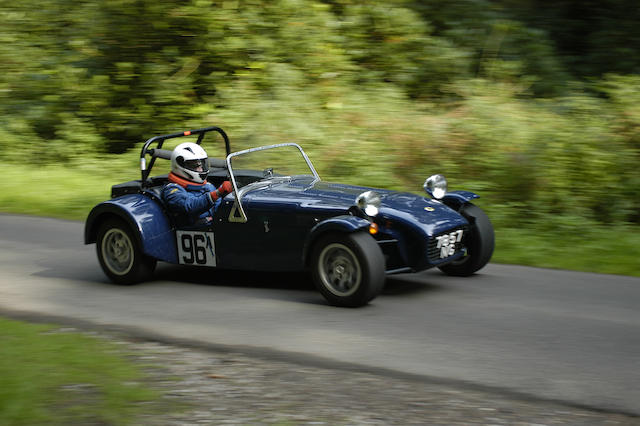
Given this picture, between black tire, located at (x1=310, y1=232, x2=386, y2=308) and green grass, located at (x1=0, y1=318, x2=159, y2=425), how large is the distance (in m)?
1.82

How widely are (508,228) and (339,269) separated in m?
4.22

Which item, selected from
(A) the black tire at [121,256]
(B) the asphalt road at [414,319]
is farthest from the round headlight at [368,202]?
(A) the black tire at [121,256]

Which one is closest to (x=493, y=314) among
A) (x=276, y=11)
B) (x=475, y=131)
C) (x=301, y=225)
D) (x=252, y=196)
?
(x=301, y=225)

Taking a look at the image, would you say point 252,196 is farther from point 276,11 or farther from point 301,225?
point 276,11

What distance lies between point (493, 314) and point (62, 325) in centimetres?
346

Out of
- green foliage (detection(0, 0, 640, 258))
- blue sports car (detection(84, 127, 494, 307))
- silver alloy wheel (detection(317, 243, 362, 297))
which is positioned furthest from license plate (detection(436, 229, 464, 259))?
green foliage (detection(0, 0, 640, 258))

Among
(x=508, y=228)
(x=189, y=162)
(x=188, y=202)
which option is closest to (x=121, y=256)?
(x=188, y=202)

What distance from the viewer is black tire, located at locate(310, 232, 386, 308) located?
20.9 ft

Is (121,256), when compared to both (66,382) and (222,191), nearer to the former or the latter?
(222,191)

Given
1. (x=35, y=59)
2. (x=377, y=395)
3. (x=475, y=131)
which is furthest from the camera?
(x=35, y=59)

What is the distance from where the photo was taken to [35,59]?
19.2 meters

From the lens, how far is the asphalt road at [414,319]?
16.8 ft

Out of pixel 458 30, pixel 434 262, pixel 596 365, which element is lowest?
pixel 596 365

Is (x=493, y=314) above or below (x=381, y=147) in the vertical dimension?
below
